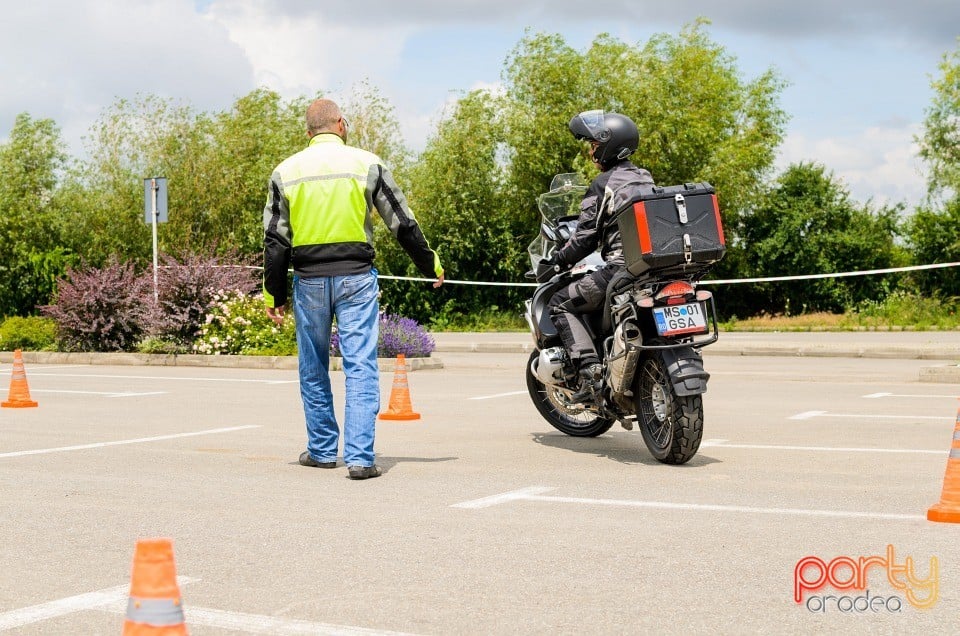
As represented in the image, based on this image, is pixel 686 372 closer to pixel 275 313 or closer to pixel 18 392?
pixel 275 313

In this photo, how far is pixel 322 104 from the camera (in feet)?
25.8

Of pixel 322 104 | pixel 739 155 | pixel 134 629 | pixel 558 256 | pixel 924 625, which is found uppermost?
pixel 739 155

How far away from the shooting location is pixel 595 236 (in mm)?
8094

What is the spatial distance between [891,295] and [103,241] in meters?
22.9

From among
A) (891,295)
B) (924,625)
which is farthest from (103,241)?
(924,625)

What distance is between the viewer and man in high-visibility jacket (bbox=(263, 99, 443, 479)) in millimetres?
7543

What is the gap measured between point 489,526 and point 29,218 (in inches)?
1827

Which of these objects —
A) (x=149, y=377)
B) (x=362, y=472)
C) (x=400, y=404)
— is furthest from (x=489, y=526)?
(x=149, y=377)

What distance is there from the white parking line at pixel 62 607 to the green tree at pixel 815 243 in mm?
28397

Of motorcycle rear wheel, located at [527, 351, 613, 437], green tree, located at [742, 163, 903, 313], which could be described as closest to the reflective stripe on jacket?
motorcycle rear wheel, located at [527, 351, 613, 437]

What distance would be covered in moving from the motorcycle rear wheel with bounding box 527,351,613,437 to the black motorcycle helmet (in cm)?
158

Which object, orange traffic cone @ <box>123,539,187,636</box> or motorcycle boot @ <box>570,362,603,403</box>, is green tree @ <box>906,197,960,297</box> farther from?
orange traffic cone @ <box>123,539,187,636</box>

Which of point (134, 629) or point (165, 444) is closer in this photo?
point (134, 629)

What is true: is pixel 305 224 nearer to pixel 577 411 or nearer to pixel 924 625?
pixel 577 411
